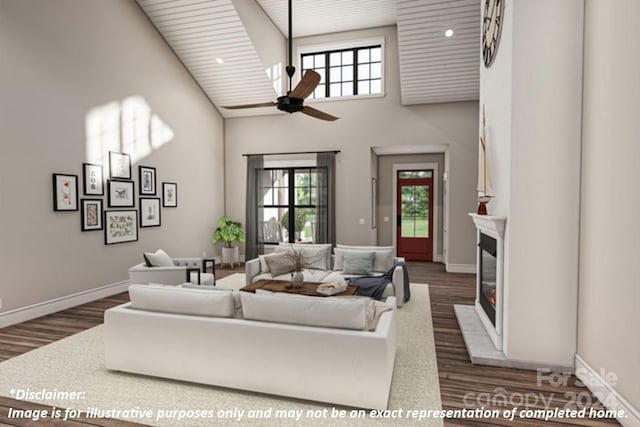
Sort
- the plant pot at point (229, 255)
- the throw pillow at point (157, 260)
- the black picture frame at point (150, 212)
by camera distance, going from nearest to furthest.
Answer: the throw pillow at point (157, 260), the black picture frame at point (150, 212), the plant pot at point (229, 255)

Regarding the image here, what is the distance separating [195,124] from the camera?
746cm

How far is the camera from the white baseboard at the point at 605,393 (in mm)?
2191

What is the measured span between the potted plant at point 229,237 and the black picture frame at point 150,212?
164 centimetres

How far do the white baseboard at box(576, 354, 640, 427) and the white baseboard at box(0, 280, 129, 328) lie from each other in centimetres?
578

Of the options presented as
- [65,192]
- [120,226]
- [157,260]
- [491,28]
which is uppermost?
[491,28]

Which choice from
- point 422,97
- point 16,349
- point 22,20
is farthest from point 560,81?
point 22,20

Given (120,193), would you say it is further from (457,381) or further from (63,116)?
(457,381)

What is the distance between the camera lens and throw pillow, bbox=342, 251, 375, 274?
5.28 metres

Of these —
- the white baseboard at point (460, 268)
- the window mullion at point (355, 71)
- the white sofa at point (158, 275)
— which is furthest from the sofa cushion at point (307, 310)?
the window mullion at point (355, 71)

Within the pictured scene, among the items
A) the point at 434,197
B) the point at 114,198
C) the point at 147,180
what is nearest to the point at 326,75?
the point at 434,197

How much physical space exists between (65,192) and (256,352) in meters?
3.84

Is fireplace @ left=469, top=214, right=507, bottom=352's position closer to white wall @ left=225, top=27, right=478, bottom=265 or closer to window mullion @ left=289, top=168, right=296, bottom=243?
white wall @ left=225, top=27, right=478, bottom=265

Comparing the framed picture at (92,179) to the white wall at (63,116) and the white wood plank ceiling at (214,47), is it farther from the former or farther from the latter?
the white wood plank ceiling at (214,47)

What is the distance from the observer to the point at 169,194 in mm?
6734
